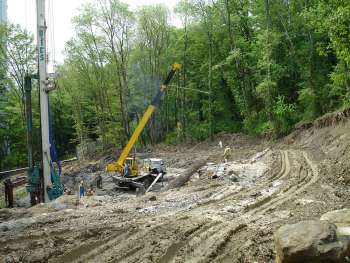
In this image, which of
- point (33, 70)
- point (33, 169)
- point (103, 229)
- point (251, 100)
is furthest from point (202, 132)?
point (103, 229)

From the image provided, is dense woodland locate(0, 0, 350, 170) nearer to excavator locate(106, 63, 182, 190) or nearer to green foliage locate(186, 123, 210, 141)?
green foliage locate(186, 123, 210, 141)

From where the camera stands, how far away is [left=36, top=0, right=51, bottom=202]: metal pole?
1387 centimetres

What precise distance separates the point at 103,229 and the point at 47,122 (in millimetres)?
6605

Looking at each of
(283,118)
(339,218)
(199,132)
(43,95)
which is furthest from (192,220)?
(199,132)

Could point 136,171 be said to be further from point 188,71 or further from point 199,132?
point 188,71

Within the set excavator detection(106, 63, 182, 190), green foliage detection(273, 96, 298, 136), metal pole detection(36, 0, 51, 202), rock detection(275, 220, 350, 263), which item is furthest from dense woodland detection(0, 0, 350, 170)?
rock detection(275, 220, 350, 263)

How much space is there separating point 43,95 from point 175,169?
11452 mm

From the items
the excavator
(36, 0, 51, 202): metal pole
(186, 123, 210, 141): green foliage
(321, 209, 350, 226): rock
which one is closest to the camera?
(321, 209, 350, 226): rock

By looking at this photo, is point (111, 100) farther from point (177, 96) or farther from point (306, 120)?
point (306, 120)

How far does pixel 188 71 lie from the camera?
42562 mm

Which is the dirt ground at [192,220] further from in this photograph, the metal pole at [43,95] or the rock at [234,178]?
the metal pole at [43,95]

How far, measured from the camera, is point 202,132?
131ft

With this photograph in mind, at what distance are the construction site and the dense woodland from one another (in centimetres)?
17

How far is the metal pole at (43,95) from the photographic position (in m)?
13.9
